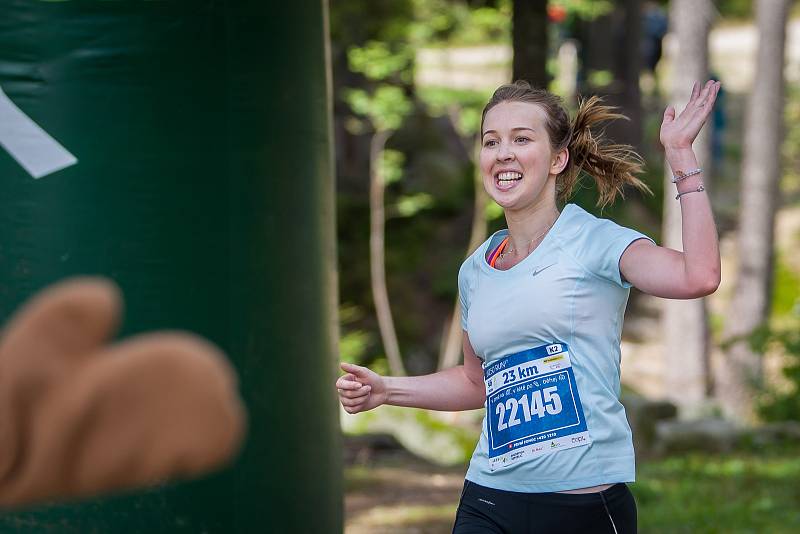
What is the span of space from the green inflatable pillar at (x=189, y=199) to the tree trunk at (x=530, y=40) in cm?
229

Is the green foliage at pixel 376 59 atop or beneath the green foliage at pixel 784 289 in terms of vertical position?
atop

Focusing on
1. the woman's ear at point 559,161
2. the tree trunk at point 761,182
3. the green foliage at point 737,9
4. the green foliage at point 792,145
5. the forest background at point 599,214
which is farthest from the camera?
the green foliage at point 737,9

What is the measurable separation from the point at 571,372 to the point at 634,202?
15.8m

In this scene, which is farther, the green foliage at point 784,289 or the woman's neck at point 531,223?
the green foliage at point 784,289

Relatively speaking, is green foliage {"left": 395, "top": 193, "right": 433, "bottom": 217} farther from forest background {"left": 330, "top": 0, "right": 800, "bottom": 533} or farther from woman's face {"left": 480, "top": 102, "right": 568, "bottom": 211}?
woman's face {"left": 480, "top": 102, "right": 568, "bottom": 211}

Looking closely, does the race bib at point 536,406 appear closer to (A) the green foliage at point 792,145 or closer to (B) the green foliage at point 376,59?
(B) the green foliage at point 376,59

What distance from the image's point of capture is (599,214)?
677cm

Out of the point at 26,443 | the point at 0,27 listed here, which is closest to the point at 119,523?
the point at 0,27

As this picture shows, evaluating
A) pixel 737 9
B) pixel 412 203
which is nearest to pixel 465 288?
pixel 412 203

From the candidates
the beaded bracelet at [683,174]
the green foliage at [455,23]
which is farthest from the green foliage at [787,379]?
the beaded bracelet at [683,174]

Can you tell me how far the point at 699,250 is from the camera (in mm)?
2900

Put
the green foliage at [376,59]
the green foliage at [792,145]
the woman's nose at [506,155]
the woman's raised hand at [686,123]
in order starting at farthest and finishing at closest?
the green foliage at [792,145] → the green foliage at [376,59] → the woman's nose at [506,155] → the woman's raised hand at [686,123]

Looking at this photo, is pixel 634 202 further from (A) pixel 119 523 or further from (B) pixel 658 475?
(A) pixel 119 523

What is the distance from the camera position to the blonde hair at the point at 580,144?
11.3 feet
